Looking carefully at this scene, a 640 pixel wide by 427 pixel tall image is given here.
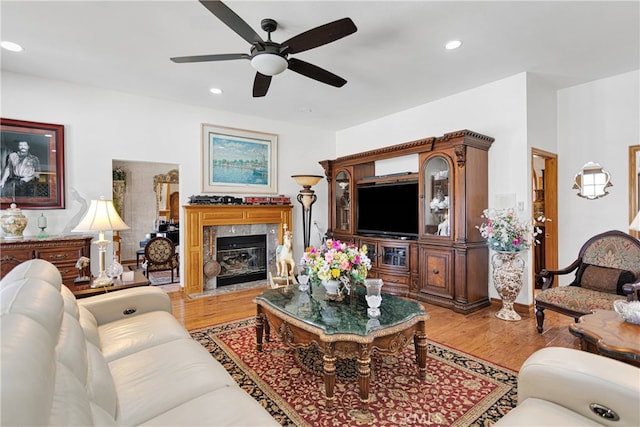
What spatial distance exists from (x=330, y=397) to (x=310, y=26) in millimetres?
2892

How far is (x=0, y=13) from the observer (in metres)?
2.43

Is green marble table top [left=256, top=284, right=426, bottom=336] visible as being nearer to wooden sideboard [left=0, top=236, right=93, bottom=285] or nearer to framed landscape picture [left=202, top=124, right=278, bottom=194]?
wooden sideboard [left=0, top=236, right=93, bottom=285]

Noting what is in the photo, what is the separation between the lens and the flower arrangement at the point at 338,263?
2.39 m

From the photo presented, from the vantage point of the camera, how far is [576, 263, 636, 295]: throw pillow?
2801 mm

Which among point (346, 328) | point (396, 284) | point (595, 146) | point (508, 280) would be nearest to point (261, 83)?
point (346, 328)

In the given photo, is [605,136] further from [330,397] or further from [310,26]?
[330,397]

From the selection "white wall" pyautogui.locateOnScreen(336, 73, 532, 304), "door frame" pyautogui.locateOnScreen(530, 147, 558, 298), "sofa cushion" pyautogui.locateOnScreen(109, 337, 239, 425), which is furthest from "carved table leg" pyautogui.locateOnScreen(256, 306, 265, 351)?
"door frame" pyautogui.locateOnScreen(530, 147, 558, 298)

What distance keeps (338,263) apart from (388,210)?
2.58 meters

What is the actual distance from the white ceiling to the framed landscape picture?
762mm

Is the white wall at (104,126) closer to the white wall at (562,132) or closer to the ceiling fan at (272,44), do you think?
the ceiling fan at (272,44)

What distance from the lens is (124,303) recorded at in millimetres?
2326

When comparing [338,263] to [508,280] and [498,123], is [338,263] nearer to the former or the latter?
[508,280]

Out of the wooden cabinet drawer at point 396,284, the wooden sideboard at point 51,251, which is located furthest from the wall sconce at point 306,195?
the wooden sideboard at point 51,251

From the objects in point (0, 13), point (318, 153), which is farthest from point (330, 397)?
point (318, 153)
